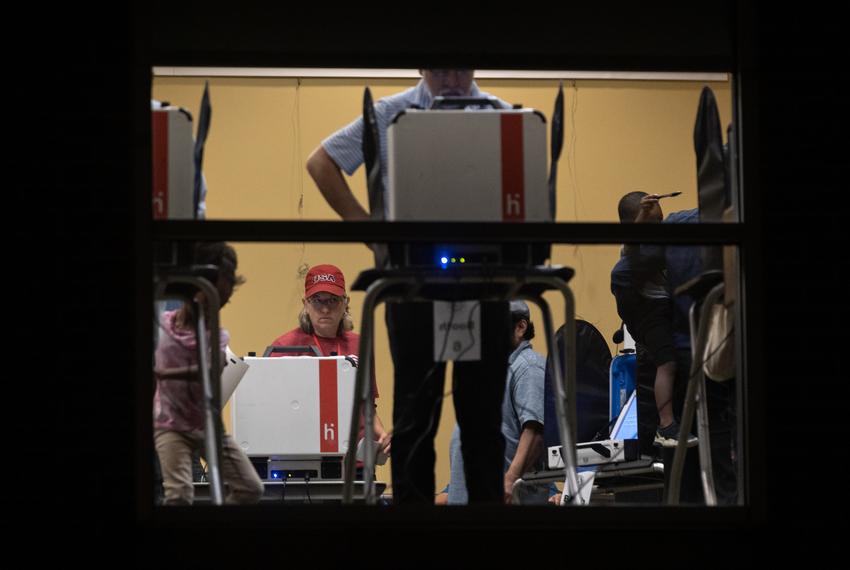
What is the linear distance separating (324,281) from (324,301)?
53 cm

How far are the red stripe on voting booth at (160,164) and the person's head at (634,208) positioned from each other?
1.40m

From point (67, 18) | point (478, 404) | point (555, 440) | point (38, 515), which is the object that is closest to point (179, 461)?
point (38, 515)

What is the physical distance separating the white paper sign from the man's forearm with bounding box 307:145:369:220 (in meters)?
0.30

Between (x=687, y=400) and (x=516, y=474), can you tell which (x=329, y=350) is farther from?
(x=687, y=400)

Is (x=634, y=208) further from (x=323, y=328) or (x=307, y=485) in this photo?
(x=307, y=485)

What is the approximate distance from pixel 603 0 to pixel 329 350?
87.4 inches

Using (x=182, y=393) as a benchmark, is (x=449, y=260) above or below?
above

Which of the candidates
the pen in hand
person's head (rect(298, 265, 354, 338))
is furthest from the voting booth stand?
the pen in hand

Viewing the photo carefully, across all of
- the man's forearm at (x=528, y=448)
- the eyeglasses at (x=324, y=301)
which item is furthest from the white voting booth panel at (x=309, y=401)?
the man's forearm at (x=528, y=448)

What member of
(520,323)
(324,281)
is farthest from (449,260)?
(324,281)

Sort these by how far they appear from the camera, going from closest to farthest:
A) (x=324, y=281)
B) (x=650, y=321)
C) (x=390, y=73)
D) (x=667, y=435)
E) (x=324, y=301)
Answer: (x=390, y=73), (x=324, y=281), (x=650, y=321), (x=667, y=435), (x=324, y=301)

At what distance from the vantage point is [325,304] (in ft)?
12.8

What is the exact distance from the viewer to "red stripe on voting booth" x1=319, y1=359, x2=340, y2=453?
154 inches

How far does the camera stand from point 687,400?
2.65 meters
